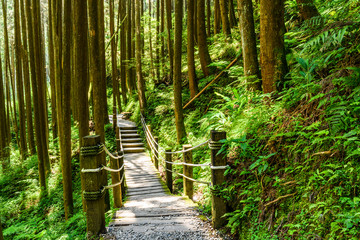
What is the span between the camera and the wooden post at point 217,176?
334 centimetres

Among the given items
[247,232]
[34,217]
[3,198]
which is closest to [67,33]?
[247,232]

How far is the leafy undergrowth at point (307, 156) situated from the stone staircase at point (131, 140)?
8.97 m

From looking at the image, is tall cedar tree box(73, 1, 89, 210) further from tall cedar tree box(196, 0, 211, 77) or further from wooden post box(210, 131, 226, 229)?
tall cedar tree box(196, 0, 211, 77)

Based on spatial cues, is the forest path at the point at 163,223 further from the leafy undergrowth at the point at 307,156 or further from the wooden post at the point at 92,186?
the leafy undergrowth at the point at 307,156

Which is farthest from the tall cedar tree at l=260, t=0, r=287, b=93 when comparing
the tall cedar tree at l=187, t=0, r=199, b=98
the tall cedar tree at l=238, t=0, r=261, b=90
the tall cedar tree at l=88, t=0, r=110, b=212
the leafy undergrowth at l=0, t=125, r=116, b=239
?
the tall cedar tree at l=187, t=0, r=199, b=98

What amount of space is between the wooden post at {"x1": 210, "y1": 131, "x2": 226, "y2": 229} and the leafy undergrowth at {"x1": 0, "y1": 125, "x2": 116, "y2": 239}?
2221 millimetres

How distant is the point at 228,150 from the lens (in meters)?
3.58

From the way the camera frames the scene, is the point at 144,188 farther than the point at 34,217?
No

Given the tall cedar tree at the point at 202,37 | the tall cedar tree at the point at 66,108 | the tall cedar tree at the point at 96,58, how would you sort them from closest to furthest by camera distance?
the tall cedar tree at the point at 96,58 → the tall cedar tree at the point at 66,108 → the tall cedar tree at the point at 202,37

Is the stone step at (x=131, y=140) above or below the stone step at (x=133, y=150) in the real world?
above

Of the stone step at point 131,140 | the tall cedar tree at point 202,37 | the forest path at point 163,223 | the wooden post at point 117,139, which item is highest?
the tall cedar tree at point 202,37

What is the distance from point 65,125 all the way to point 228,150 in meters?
3.98

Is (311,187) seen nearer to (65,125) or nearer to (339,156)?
(339,156)

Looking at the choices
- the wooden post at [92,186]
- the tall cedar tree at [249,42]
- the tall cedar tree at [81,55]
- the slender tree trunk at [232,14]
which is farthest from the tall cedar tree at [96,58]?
the slender tree trunk at [232,14]
